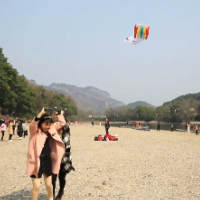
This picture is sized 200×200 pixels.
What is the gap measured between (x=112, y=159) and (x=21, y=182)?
4.70 m

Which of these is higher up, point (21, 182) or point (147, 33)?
point (147, 33)

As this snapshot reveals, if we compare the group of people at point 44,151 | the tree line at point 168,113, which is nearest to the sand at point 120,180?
the group of people at point 44,151

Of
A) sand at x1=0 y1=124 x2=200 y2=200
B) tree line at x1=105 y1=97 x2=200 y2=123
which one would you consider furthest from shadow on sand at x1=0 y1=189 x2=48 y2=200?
tree line at x1=105 y1=97 x2=200 y2=123

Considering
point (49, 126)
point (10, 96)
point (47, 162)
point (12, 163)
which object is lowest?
point (12, 163)

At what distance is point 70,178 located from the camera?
7766 mm

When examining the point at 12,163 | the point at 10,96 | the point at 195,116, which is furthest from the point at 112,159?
the point at 195,116

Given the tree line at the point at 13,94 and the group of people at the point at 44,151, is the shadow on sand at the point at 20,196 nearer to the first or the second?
the group of people at the point at 44,151

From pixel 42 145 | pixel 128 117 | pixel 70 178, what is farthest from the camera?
pixel 128 117

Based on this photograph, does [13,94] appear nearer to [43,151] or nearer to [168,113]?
[43,151]

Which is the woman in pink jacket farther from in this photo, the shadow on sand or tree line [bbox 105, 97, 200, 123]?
tree line [bbox 105, 97, 200, 123]

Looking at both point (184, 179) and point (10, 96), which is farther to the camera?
point (10, 96)

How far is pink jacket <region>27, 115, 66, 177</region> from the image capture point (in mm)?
4684

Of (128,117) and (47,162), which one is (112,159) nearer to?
(47,162)

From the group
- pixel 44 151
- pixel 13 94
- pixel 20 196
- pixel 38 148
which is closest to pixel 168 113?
pixel 13 94
